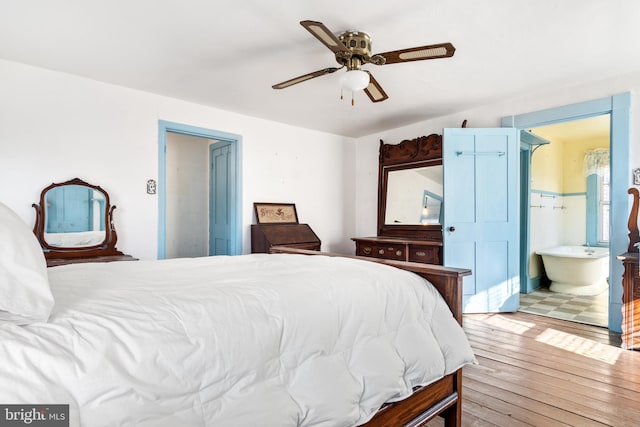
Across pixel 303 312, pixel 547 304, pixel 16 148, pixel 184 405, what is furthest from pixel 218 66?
pixel 547 304

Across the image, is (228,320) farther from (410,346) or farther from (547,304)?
(547,304)

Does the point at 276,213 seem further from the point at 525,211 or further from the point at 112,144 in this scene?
the point at 525,211

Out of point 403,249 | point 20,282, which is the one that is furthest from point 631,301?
point 20,282

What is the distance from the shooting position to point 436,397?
62.6 inches

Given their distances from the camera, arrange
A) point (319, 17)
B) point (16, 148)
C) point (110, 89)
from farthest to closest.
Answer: point (110, 89)
point (16, 148)
point (319, 17)

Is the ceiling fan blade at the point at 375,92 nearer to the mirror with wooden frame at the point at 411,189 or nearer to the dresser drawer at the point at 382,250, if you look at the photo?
the mirror with wooden frame at the point at 411,189

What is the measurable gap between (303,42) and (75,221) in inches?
100

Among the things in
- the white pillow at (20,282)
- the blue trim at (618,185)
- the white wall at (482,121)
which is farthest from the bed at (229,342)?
the white wall at (482,121)

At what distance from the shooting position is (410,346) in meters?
1.46

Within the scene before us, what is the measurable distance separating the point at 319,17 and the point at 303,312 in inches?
74.6

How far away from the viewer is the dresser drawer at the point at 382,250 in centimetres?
416

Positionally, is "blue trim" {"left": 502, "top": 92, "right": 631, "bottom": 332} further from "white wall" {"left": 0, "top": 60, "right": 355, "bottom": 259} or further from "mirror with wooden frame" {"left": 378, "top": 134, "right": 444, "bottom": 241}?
"white wall" {"left": 0, "top": 60, "right": 355, "bottom": 259}

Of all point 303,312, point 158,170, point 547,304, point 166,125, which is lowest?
point 547,304

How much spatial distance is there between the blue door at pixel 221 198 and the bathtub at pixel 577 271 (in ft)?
14.5
